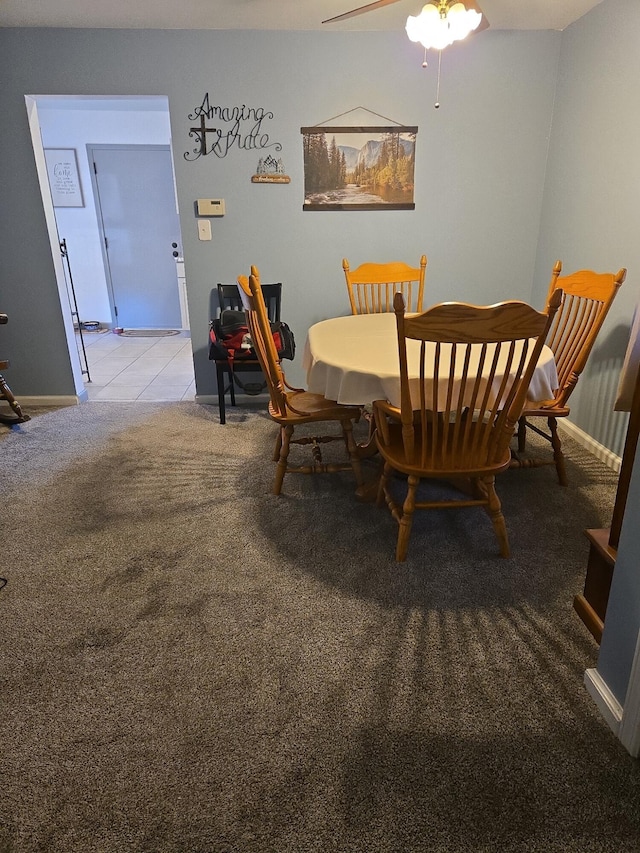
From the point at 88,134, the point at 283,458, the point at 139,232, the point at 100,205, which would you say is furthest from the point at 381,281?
the point at 88,134

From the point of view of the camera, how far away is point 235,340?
3.18 meters

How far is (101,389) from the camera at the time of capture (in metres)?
4.07

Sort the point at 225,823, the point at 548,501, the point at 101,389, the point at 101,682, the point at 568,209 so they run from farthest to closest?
1. the point at 101,389
2. the point at 568,209
3. the point at 548,501
4. the point at 101,682
5. the point at 225,823

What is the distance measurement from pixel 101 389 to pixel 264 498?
7.49ft

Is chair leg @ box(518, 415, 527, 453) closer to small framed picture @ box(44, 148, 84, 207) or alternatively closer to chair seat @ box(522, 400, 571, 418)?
chair seat @ box(522, 400, 571, 418)

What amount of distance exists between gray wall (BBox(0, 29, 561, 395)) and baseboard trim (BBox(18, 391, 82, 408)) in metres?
0.06

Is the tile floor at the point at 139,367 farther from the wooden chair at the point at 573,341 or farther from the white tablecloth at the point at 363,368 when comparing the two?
the wooden chair at the point at 573,341

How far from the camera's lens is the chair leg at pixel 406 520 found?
1.87 metres

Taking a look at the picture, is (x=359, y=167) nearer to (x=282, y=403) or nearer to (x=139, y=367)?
(x=282, y=403)

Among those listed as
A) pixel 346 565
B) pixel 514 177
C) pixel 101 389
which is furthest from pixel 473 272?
pixel 101 389

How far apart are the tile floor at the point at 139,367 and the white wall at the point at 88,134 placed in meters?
0.93

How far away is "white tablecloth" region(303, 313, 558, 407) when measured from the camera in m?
1.83

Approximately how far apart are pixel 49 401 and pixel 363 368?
109 inches

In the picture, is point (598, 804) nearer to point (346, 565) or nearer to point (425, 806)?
point (425, 806)
